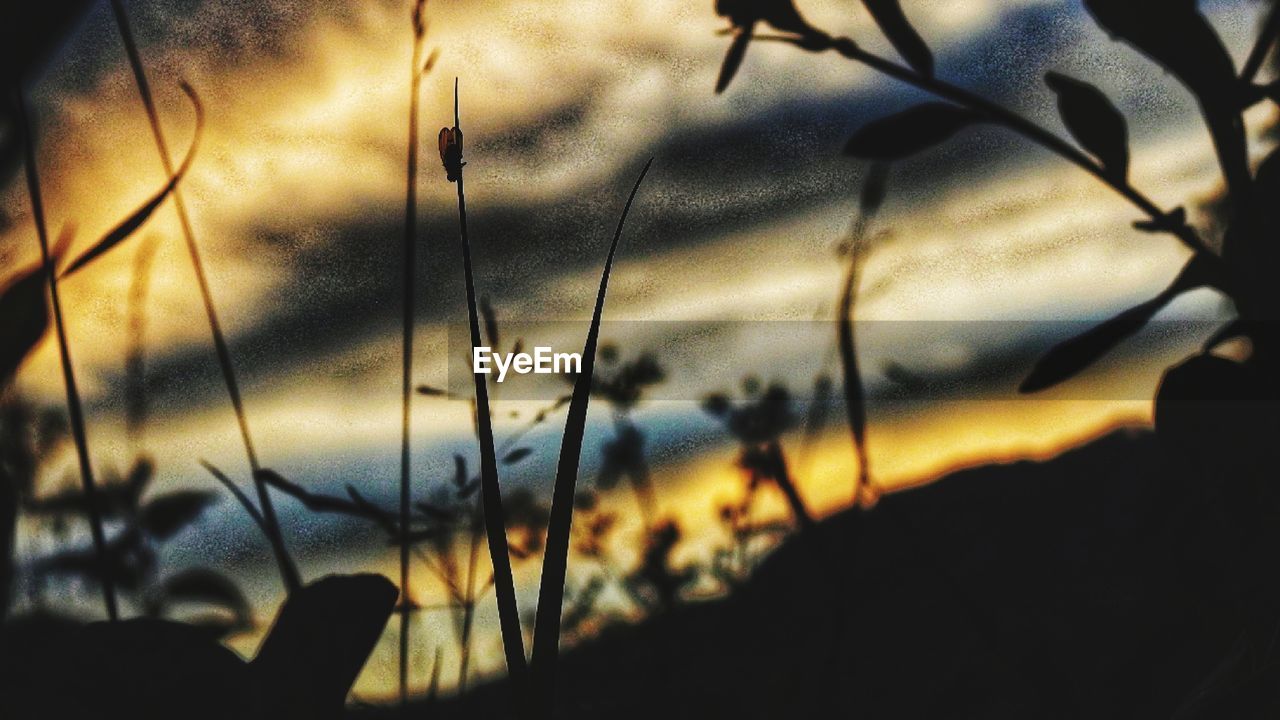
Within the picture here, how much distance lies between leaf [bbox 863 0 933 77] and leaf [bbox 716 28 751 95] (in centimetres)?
9

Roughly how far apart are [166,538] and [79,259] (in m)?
0.64

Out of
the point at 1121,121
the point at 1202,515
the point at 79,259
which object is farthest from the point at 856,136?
the point at 79,259

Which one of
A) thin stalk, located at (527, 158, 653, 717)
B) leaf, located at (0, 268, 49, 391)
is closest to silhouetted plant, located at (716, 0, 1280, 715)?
thin stalk, located at (527, 158, 653, 717)

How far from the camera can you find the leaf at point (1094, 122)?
2.18 feet

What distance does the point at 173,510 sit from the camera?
109 cm

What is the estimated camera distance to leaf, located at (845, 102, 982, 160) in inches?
25.6

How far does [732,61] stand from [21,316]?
1.85ft

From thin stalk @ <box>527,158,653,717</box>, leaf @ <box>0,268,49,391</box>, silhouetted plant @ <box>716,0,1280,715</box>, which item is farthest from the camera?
leaf @ <box>0,268,49,391</box>

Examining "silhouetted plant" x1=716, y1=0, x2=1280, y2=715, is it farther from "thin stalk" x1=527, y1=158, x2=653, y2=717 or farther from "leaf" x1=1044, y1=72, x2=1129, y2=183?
"thin stalk" x1=527, y1=158, x2=653, y2=717

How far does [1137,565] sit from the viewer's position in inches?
33.0

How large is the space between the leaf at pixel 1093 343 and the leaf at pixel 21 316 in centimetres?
73

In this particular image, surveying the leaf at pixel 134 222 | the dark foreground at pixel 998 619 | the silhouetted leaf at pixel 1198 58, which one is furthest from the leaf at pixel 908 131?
the leaf at pixel 134 222

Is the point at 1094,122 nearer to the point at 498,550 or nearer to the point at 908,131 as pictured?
the point at 908,131

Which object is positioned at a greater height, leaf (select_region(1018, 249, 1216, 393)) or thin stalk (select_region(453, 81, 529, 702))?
thin stalk (select_region(453, 81, 529, 702))
